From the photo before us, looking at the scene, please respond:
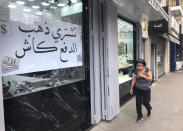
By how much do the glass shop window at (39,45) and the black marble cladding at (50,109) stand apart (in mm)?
127

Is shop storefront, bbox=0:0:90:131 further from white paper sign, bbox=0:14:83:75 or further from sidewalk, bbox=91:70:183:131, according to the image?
sidewalk, bbox=91:70:183:131

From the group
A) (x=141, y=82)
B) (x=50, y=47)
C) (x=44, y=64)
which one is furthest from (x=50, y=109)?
(x=141, y=82)

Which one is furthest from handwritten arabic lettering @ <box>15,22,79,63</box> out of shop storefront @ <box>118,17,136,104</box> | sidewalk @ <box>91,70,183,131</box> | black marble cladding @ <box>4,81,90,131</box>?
shop storefront @ <box>118,17,136,104</box>

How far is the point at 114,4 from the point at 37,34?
2.60 meters

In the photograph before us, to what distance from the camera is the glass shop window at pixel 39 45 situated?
2373mm

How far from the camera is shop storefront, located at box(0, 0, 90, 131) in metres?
2.39

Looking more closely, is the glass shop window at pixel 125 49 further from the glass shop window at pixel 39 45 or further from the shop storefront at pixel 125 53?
Answer: the glass shop window at pixel 39 45

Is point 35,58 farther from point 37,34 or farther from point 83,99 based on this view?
point 83,99

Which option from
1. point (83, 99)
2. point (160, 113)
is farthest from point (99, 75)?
point (160, 113)

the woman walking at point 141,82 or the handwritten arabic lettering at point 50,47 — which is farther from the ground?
the handwritten arabic lettering at point 50,47

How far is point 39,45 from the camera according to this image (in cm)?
284

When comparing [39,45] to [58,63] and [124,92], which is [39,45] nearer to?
[58,63]

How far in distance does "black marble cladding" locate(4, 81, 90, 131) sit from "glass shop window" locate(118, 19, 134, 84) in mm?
2415

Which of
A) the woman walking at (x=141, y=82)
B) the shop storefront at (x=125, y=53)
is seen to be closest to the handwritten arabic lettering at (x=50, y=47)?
the woman walking at (x=141, y=82)
